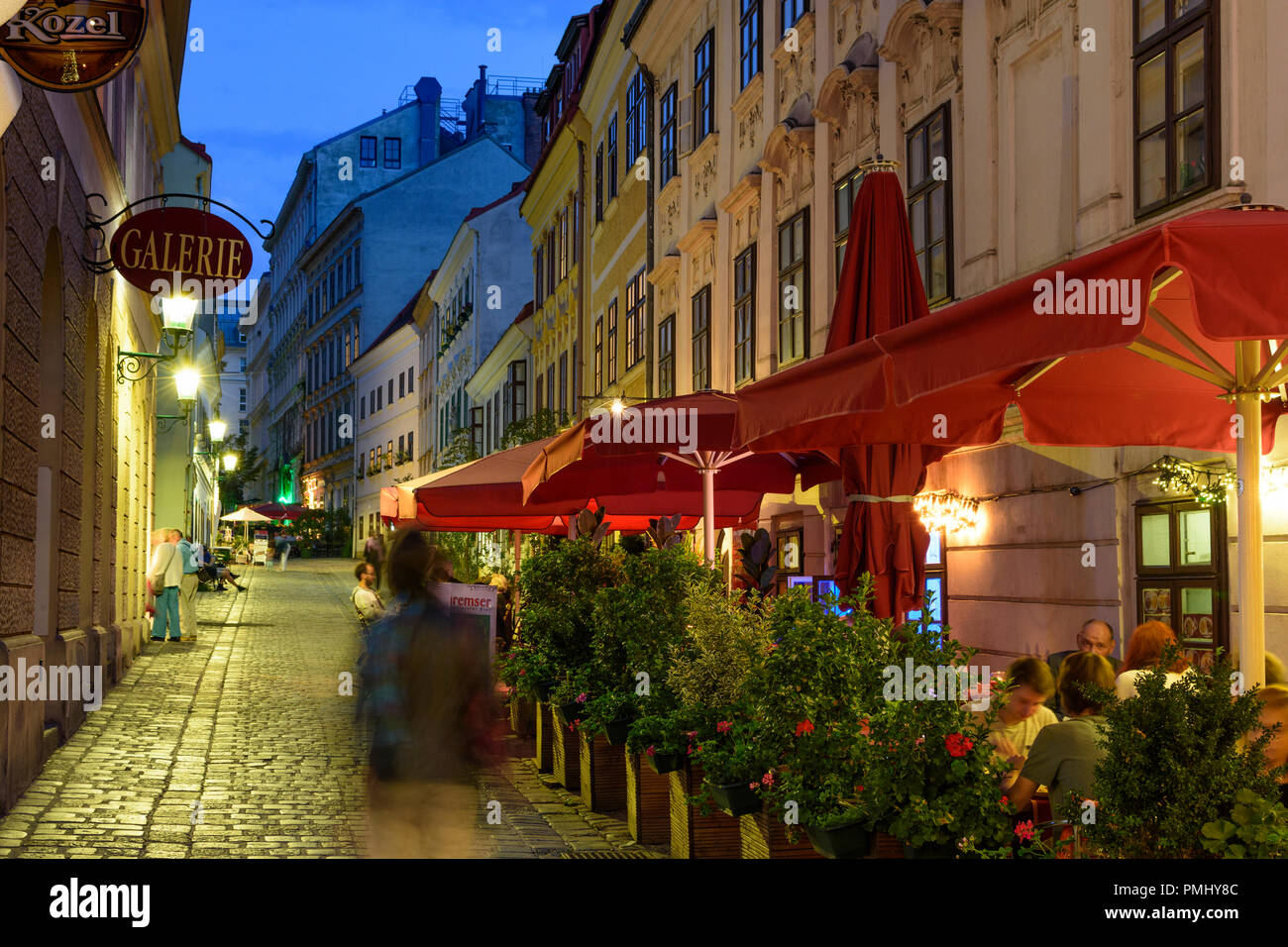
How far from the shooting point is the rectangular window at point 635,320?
2523 centimetres

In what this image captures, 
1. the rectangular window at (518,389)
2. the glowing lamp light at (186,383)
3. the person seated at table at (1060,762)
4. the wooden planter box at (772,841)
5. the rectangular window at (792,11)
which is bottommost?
the wooden planter box at (772,841)

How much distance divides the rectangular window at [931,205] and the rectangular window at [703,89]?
7.50 metres

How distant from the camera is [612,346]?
27.9 metres

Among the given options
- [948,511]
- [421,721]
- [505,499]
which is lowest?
[421,721]

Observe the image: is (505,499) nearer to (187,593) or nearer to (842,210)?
(842,210)

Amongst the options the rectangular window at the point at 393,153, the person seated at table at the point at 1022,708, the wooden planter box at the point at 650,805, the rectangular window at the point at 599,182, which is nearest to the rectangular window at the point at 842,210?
the wooden planter box at the point at 650,805

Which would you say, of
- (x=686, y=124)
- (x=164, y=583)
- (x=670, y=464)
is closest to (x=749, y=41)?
(x=686, y=124)

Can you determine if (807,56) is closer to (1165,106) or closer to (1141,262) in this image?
(1165,106)

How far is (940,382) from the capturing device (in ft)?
19.2

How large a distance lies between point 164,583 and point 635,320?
8.92m

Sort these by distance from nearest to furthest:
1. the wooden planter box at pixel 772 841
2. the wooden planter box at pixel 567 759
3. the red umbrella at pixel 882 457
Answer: the wooden planter box at pixel 772 841
the red umbrella at pixel 882 457
the wooden planter box at pixel 567 759

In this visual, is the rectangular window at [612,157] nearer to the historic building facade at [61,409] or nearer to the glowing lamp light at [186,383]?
the glowing lamp light at [186,383]

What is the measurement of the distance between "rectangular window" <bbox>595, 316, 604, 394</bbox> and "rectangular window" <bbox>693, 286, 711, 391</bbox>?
726 cm
